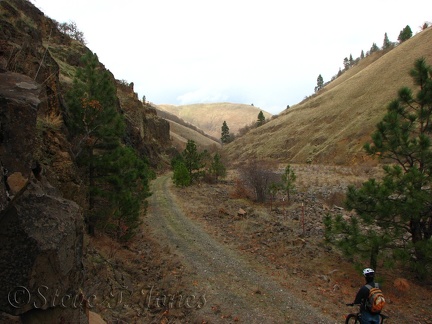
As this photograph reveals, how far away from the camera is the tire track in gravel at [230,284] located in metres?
8.33

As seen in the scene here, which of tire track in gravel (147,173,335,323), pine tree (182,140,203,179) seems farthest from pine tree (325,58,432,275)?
pine tree (182,140,203,179)

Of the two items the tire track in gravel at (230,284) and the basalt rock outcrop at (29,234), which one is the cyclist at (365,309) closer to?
the tire track in gravel at (230,284)

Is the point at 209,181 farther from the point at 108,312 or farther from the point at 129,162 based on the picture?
the point at 108,312

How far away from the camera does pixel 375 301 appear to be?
19.6 ft

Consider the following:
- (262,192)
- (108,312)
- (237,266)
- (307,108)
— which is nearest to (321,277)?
(237,266)

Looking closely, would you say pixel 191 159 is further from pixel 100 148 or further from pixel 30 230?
pixel 30 230

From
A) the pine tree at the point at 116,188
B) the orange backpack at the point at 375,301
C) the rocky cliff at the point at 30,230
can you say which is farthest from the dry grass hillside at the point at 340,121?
the rocky cliff at the point at 30,230

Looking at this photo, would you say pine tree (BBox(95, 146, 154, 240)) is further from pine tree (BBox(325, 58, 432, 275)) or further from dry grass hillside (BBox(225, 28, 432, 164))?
dry grass hillside (BBox(225, 28, 432, 164))

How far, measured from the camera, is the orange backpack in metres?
5.97

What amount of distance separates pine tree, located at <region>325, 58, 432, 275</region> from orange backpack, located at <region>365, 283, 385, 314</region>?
3.82 metres

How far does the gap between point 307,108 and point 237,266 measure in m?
85.7

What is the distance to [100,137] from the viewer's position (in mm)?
11617

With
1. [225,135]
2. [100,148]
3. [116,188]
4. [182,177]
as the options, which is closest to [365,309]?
[116,188]

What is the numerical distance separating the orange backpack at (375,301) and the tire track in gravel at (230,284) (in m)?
2.33
